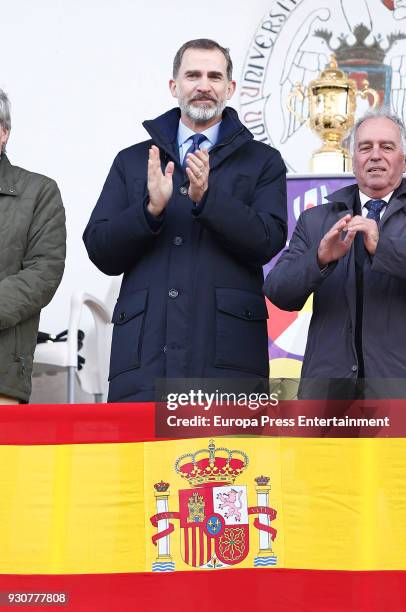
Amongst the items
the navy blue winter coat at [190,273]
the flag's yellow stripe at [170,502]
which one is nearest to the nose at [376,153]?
the navy blue winter coat at [190,273]

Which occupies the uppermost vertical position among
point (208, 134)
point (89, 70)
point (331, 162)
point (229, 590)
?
point (89, 70)

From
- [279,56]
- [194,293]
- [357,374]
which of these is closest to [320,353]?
[357,374]

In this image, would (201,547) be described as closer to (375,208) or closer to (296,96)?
(375,208)

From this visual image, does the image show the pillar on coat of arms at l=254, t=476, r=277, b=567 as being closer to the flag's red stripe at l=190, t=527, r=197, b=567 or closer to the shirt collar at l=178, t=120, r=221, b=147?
the flag's red stripe at l=190, t=527, r=197, b=567

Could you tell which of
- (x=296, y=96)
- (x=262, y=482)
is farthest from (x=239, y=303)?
(x=296, y=96)

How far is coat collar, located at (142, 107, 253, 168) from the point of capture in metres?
4.30

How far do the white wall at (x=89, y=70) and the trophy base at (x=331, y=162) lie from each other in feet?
3.69

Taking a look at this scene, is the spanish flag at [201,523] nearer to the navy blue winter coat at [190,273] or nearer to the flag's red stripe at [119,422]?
the flag's red stripe at [119,422]

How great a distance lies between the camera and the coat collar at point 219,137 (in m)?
4.30

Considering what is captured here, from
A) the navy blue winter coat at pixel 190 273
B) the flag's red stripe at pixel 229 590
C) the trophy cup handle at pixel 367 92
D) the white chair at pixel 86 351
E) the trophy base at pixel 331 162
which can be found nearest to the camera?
the flag's red stripe at pixel 229 590

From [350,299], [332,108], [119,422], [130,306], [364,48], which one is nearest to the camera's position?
[119,422]

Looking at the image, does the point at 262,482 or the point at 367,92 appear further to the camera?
the point at 367,92

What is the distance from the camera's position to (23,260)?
436 cm

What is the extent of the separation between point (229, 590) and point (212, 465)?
0.29 metres
